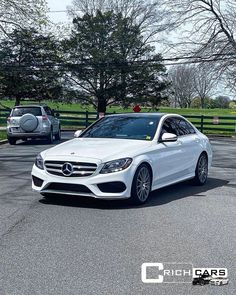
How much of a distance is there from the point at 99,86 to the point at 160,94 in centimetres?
615

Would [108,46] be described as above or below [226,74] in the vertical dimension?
above

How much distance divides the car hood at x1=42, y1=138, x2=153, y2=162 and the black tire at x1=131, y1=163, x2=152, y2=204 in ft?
1.01

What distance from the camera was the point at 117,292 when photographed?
421 centimetres

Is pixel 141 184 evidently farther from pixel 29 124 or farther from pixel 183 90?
pixel 183 90

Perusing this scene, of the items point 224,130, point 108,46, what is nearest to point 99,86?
point 108,46

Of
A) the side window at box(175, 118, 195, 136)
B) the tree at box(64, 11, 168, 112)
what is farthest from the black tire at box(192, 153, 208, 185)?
the tree at box(64, 11, 168, 112)

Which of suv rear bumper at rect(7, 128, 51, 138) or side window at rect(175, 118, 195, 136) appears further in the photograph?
suv rear bumper at rect(7, 128, 51, 138)

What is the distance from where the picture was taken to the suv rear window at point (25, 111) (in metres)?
21.7

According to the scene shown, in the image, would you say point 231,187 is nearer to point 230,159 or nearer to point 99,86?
point 230,159

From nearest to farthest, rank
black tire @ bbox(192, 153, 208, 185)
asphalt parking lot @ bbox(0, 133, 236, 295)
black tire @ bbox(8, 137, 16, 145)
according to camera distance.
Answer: asphalt parking lot @ bbox(0, 133, 236, 295) → black tire @ bbox(192, 153, 208, 185) → black tire @ bbox(8, 137, 16, 145)

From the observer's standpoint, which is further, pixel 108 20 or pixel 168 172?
pixel 108 20

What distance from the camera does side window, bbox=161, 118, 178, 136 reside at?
935cm

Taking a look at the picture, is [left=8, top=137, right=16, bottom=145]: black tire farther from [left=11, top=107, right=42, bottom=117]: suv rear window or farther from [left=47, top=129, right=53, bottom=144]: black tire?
[left=47, top=129, right=53, bottom=144]: black tire

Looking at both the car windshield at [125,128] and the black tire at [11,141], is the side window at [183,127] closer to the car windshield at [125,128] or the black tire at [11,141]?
the car windshield at [125,128]
